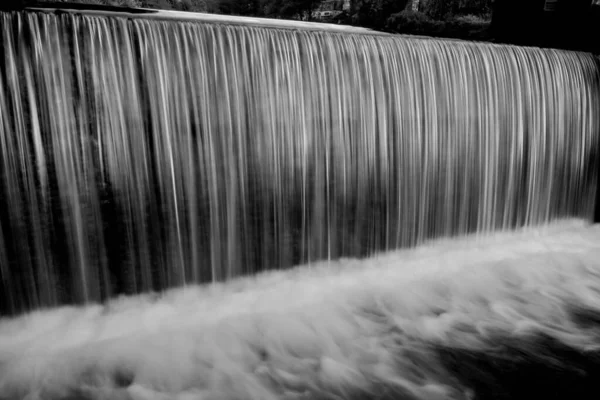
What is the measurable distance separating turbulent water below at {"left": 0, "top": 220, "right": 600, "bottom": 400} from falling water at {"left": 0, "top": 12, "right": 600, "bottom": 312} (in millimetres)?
204

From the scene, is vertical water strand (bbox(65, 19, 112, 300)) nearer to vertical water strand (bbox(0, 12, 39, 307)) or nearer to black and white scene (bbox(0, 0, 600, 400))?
black and white scene (bbox(0, 0, 600, 400))

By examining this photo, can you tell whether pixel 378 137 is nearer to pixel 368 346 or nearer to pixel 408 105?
pixel 408 105

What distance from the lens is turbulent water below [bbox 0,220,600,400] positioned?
3.16 meters

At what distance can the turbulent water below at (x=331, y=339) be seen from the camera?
10.4 ft

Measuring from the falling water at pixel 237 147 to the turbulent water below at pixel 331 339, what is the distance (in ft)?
0.67

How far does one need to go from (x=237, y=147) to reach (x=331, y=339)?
170 centimetres

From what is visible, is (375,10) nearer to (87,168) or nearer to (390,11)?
(390,11)

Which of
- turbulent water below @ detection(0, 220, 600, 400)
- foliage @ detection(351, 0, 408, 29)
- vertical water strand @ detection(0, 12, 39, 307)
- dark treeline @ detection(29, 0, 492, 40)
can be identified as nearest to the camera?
turbulent water below @ detection(0, 220, 600, 400)

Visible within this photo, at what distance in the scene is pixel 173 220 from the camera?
3916 millimetres

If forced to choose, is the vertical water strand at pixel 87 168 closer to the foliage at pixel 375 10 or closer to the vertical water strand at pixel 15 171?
the vertical water strand at pixel 15 171

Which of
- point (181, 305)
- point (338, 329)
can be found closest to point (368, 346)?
point (338, 329)

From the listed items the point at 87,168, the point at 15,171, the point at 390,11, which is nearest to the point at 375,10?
the point at 390,11

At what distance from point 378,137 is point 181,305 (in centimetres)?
236

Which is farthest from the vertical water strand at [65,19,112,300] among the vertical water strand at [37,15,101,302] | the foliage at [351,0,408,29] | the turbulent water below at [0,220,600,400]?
the foliage at [351,0,408,29]
